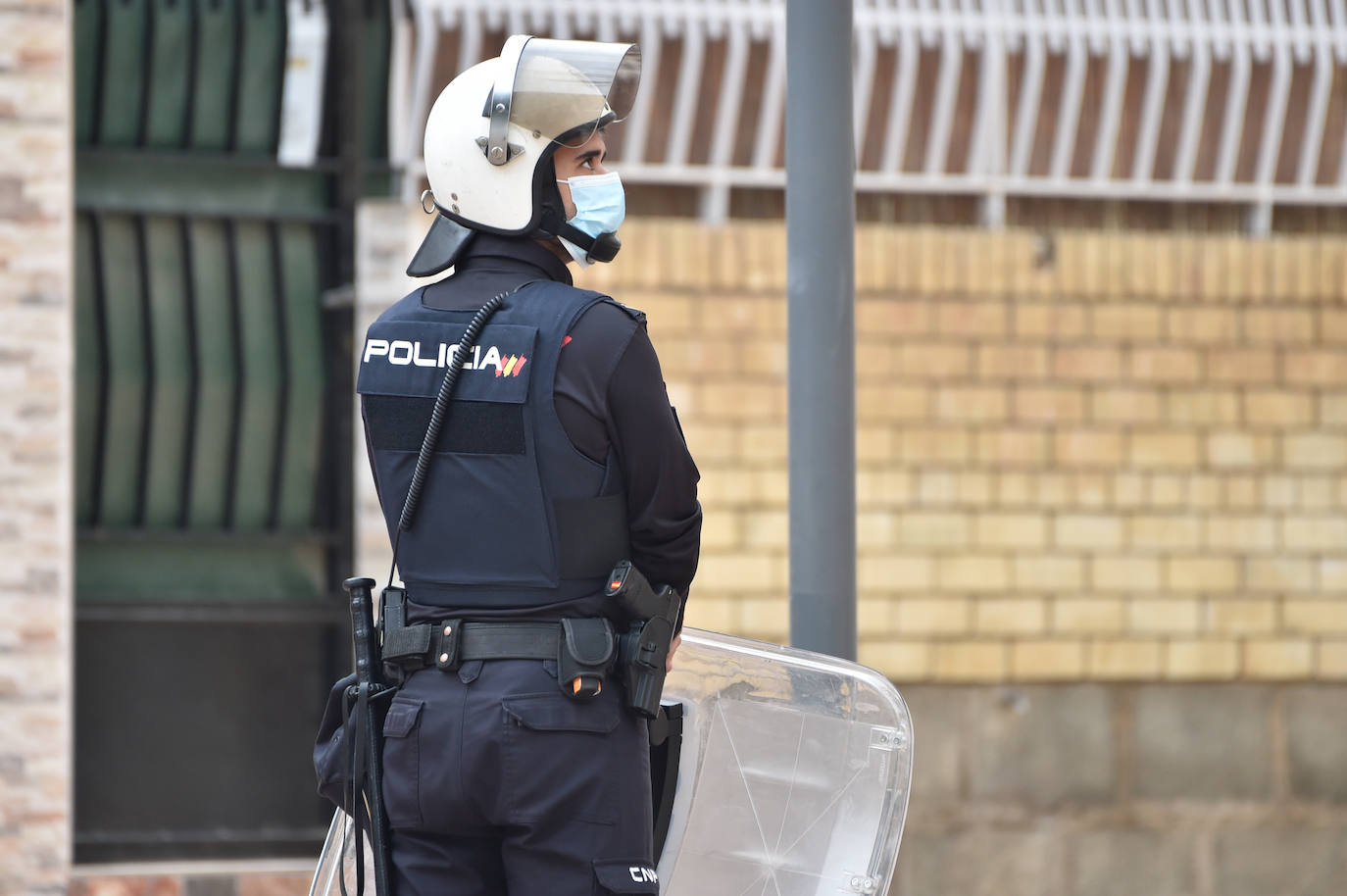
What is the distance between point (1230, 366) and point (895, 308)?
1.29m

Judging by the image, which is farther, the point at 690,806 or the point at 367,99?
the point at 367,99

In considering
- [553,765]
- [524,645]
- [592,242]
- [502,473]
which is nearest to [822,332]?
[592,242]

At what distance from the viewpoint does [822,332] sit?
3.56 meters

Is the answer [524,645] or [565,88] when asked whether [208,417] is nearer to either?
[565,88]

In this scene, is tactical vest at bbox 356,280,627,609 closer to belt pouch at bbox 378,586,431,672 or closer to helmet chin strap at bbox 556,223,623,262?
belt pouch at bbox 378,586,431,672

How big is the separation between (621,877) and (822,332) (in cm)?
121

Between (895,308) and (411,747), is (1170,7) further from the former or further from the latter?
(411,747)

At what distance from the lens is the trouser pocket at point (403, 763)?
2.88 metres

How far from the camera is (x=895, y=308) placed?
653 cm

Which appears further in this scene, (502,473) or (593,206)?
(593,206)

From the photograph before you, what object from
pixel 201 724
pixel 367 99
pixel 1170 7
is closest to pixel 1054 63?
pixel 1170 7

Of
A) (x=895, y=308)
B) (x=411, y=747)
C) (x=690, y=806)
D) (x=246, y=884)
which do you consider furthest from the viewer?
(x=895, y=308)

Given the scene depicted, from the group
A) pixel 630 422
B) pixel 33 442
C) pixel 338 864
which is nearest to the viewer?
pixel 630 422

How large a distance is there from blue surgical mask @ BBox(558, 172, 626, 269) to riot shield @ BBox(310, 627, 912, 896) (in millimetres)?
805
